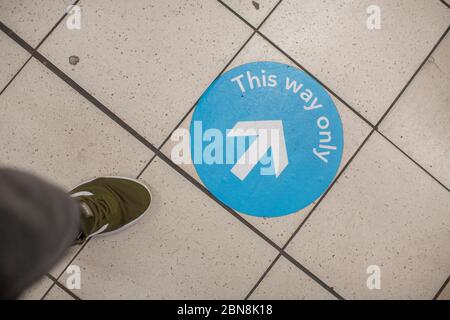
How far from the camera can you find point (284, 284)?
1654mm

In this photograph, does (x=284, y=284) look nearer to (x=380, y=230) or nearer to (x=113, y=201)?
(x=380, y=230)

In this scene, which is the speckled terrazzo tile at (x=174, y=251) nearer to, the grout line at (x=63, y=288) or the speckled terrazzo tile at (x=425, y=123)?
the grout line at (x=63, y=288)

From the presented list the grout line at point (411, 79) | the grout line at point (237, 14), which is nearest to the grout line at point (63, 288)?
the grout line at point (237, 14)

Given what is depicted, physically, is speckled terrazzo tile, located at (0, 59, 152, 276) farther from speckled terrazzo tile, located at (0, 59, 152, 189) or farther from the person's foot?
the person's foot

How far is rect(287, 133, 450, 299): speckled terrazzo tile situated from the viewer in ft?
5.43

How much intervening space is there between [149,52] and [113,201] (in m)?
0.66

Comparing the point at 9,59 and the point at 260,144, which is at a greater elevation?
the point at 260,144

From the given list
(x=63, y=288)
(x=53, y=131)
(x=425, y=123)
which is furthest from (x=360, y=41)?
(x=63, y=288)

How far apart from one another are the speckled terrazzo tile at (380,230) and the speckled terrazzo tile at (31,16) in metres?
1.41

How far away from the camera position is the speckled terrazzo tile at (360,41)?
65.4 inches

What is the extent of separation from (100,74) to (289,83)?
82 centimetres

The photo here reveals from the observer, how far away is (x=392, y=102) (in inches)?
65.6

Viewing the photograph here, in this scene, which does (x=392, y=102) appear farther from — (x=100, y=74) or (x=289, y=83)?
(x=100, y=74)

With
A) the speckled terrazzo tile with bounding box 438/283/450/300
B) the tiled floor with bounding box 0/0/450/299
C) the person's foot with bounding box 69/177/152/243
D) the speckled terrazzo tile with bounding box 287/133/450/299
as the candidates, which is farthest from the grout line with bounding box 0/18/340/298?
the speckled terrazzo tile with bounding box 438/283/450/300
